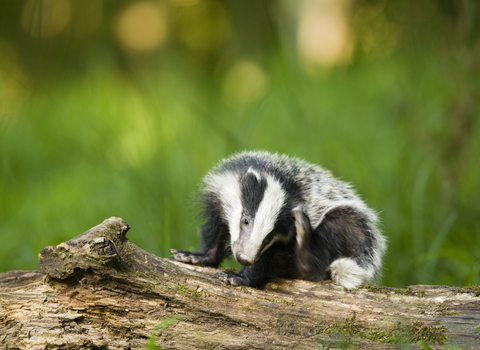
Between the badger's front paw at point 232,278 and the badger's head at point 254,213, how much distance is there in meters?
0.16

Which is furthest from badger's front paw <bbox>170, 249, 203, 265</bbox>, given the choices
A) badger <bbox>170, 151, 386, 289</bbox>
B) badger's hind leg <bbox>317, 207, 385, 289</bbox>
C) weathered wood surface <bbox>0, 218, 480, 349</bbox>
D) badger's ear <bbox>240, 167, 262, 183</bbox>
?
badger's hind leg <bbox>317, 207, 385, 289</bbox>

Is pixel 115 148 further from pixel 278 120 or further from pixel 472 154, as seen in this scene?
pixel 472 154

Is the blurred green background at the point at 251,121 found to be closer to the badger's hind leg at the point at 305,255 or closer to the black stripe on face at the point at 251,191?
the black stripe on face at the point at 251,191

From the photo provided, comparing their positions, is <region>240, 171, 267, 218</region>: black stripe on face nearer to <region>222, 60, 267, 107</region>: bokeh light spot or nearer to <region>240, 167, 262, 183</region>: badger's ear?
<region>240, 167, 262, 183</region>: badger's ear

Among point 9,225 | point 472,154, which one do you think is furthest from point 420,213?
point 9,225

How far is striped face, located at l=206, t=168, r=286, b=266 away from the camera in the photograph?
3.29 metres

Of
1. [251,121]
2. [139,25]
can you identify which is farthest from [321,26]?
[251,121]

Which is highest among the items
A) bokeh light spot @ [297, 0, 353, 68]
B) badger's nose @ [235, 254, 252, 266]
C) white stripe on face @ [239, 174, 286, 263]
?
bokeh light spot @ [297, 0, 353, 68]

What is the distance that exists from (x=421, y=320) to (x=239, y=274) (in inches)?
51.6

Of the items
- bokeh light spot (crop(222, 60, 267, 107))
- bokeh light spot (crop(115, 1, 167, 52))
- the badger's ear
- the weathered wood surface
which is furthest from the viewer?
bokeh light spot (crop(115, 1, 167, 52))

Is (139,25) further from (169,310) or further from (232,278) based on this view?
(169,310)

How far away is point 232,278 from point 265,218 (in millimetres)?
518

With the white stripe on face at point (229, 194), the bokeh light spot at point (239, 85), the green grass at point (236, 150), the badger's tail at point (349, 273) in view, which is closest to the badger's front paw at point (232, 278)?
the white stripe on face at point (229, 194)

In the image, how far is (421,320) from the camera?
293 centimetres
